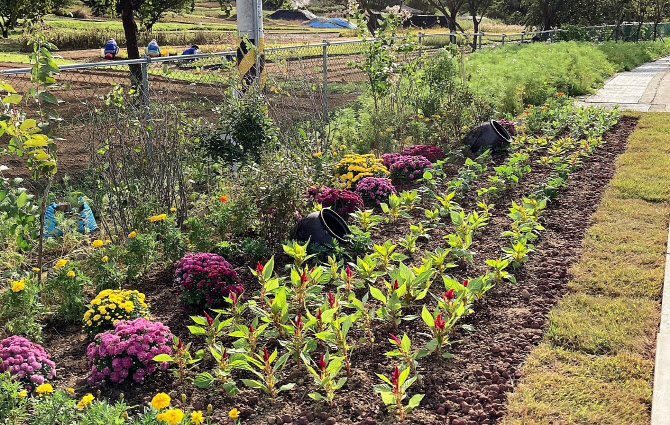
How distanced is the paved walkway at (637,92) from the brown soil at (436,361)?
301 inches

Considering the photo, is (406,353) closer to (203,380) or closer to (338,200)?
(203,380)

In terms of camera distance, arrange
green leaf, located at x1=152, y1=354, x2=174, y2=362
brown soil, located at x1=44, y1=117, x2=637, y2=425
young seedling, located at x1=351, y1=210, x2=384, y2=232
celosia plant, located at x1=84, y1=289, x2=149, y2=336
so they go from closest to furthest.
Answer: brown soil, located at x1=44, y1=117, x2=637, y2=425
green leaf, located at x1=152, y1=354, x2=174, y2=362
celosia plant, located at x1=84, y1=289, x2=149, y2=336
young seedling, located at x1=351, y1=210, x2=384, y2=232

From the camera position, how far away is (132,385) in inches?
129

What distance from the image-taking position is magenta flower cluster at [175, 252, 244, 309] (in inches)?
156

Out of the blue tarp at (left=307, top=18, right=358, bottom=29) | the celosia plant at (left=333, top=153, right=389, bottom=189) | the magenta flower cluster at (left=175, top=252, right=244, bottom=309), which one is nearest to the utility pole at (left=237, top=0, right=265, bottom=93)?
the celosia plant at (left=333, top=153, right=389, bottom=189)

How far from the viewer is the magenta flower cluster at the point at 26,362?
121 inches

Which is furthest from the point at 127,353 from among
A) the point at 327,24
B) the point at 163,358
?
the point at 327,24

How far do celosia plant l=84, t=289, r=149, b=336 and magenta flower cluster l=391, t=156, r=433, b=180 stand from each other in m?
3.55

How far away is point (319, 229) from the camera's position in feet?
15.4

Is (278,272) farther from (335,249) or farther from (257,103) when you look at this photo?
(257,103)

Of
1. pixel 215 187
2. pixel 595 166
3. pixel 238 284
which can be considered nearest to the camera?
pixel 238 284

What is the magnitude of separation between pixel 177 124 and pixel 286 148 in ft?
3.79

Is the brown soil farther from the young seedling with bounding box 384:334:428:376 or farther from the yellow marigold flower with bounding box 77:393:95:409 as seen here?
the yellow marigold flower with bounding box 77:393:95:409

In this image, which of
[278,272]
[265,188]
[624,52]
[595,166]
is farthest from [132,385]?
[624,52]
